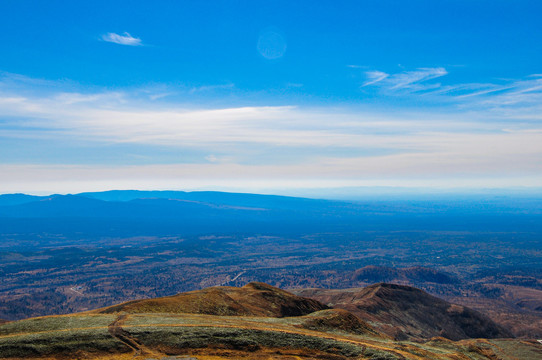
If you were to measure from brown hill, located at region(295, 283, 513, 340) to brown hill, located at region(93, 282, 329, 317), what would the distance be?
3829 cm

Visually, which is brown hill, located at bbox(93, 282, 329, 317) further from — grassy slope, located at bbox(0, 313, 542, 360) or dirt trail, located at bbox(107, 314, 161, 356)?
dirt trail, located at bbox(107, 314, 161, 356)

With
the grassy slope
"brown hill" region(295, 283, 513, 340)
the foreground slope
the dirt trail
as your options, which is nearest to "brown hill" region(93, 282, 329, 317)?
the foreground slope

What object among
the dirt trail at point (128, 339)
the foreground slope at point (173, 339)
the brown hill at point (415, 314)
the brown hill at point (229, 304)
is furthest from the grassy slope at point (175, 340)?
the brown hill at point (415, 314)

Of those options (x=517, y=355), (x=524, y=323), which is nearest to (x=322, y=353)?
(x=517, y=355)

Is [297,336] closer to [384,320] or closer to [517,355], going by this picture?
[517,355]

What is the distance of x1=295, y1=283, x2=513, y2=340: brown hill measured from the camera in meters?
123

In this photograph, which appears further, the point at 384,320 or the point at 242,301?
the point at 384,320

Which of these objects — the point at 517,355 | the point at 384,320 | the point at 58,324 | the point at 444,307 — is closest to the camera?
the point at 58,324

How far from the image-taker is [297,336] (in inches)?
1773

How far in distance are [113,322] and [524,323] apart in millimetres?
169638

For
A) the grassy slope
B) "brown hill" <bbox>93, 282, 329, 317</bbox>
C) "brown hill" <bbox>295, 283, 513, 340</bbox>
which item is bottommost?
"brown hill" <bbox>295, 283, 513, 340</bbox>

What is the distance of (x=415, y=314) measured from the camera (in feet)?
452

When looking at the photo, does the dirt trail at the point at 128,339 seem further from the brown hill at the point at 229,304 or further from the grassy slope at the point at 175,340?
the brown hill at the point at 229,304

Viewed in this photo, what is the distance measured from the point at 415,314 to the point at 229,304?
9820 cm
